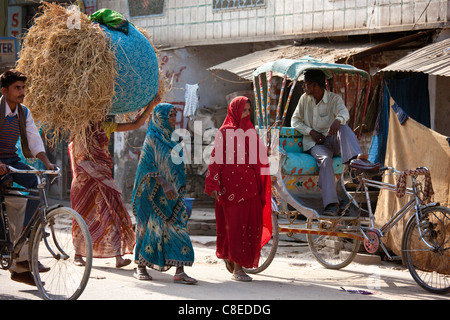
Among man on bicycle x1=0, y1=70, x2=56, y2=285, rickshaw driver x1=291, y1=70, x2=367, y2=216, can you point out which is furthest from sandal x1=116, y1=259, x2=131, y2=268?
rickshaw driver x1=291, y1=70, x2=367, y2=216

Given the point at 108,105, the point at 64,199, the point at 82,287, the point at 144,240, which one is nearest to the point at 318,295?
the point at 144,240

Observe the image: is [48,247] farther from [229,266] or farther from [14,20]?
[14,20]

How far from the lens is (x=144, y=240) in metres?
6.42

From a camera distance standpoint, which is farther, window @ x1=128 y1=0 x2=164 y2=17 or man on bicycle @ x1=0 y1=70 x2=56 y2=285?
window @ x1=128 y1=0 x2=164 y2=17

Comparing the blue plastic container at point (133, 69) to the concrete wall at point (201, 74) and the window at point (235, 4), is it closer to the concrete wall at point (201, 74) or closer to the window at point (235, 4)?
the window at point (235, 4)

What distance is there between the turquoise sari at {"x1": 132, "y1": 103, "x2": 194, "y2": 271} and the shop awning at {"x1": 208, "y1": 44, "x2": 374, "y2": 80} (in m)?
5.06

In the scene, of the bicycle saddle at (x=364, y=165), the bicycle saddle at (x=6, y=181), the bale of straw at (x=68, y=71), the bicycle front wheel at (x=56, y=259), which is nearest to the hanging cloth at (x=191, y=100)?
the bicycle saddle at (x=364, y=165)

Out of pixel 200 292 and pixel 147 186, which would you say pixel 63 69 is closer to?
pixel 147 186

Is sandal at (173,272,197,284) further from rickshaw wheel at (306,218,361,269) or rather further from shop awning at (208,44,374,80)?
shop awning at (208,44,374,80)

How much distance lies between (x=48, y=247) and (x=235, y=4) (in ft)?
31.4

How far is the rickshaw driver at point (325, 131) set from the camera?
695 centimetres

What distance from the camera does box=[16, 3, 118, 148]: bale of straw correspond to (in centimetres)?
585

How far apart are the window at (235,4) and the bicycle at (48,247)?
9050 millimetres

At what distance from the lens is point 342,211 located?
7004 mm
